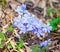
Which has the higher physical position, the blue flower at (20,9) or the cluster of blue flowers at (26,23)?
the blue flower at (20,9)

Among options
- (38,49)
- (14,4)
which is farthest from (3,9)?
(38,49)

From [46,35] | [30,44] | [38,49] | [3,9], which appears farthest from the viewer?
[3,9]

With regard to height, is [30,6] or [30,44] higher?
[30,6]

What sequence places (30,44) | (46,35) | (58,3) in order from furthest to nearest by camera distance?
(58,3)
(46,35)
(30,44)

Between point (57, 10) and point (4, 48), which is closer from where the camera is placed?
point (4, 48)

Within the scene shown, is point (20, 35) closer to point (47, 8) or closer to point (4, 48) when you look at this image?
point (4, 48)

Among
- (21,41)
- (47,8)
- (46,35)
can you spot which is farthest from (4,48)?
(47,8)

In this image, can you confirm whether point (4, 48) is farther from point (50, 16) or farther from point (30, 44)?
point (50, 16)

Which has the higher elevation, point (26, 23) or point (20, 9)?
point (20, 9)

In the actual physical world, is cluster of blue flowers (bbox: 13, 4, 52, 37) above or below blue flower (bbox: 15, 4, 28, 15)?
below
